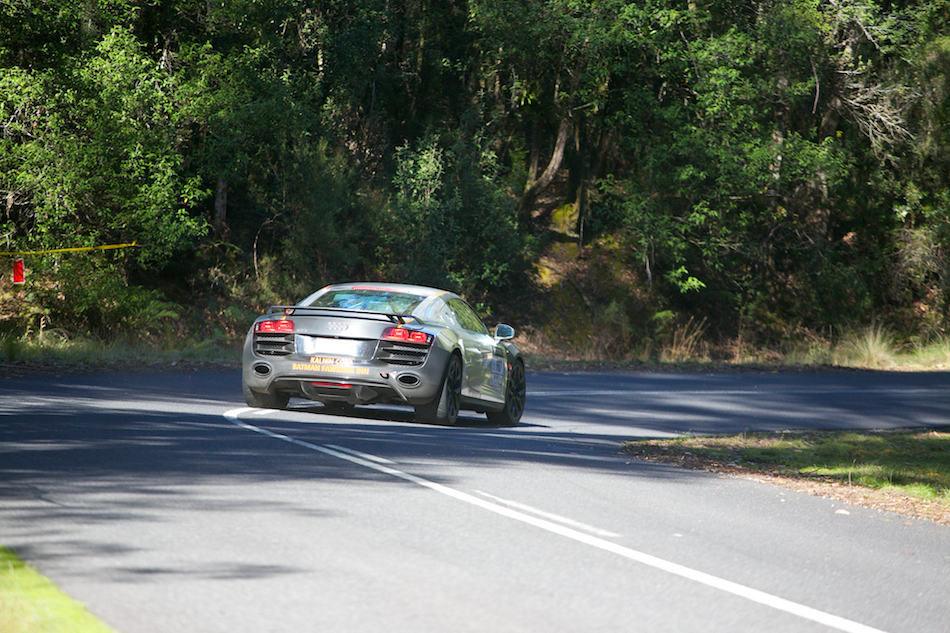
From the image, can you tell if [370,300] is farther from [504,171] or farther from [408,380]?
[504,171]

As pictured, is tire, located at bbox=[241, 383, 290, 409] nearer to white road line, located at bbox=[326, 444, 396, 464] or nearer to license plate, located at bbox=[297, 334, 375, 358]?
license plate, located at bbox=[297, 334, 375, 358]

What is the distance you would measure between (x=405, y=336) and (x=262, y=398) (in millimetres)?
2034

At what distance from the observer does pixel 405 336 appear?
11789mm

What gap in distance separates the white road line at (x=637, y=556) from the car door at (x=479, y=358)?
3.68m

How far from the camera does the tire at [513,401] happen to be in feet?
45.1

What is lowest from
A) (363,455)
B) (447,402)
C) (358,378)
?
(363,455)

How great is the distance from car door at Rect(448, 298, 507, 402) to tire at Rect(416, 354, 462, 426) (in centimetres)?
25

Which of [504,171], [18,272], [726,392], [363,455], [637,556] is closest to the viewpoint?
[637,556]

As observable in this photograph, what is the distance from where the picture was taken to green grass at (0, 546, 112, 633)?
4.39 meters

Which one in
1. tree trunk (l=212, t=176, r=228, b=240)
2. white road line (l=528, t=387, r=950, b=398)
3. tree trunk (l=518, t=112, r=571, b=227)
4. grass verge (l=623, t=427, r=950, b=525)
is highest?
tree trunk (l=518, t=112, r=571, b=227)

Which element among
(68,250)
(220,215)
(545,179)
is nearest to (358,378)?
(68,250)

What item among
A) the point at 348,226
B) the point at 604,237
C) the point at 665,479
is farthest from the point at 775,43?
the point at 665,479

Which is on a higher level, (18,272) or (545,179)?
(545,179)

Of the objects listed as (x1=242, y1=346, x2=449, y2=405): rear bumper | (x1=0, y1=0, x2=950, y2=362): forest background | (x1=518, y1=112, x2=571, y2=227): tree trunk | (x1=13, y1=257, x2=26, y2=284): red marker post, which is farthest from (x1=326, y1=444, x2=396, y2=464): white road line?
(x1=518, y1=112, x2=571, y2=227): tree trunk
